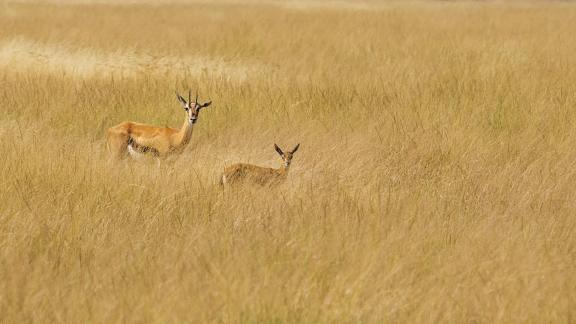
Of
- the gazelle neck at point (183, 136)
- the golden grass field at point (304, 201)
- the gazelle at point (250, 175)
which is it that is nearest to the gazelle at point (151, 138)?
the gazelle neck at point (183, 136)

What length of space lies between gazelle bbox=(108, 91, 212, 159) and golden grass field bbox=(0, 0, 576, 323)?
14 cm

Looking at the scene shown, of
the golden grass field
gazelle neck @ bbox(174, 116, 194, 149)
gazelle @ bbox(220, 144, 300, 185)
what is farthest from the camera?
gazelle neck @ bbox(174, 116, 194, 149)

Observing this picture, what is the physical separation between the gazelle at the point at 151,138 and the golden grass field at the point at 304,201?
0.45 feet

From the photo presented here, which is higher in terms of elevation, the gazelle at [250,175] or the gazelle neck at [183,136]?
the gazelle neck at [183,136]

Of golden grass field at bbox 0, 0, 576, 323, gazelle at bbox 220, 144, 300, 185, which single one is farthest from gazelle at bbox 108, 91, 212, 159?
gazelle at bbox 220, 144, 300, 185

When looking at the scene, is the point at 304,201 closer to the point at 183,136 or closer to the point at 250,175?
the point at 250,175

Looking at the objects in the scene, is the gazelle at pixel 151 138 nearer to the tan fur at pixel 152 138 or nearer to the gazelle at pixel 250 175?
the tan fur at pixel 152 138

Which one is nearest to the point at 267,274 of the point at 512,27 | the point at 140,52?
the point at 140,52

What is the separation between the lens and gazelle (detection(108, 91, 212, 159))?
5.56 m

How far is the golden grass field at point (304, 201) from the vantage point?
9.92 ft

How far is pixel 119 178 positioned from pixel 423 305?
1994mm

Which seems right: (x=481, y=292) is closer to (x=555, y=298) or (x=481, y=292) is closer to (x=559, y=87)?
(x=555, y=298)

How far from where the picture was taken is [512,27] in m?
15.7

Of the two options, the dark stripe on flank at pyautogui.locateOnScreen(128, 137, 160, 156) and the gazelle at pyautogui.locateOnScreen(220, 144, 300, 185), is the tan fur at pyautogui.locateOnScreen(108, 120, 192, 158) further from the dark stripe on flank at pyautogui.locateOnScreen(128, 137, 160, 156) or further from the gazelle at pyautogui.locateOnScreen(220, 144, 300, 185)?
the gazelle at pyautogui.locateOnScreen(220, 144, 300, 185)
